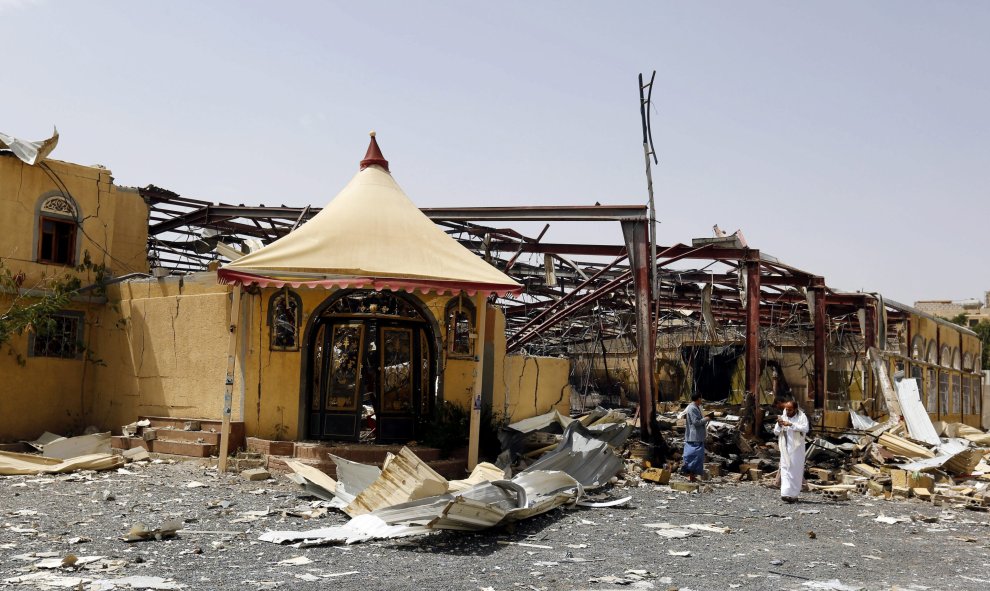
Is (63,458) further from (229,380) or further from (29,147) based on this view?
(29,147)

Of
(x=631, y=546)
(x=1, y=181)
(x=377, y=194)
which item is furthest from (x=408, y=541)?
(x=1, y=181)

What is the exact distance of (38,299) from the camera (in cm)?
1531

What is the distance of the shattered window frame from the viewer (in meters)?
15.2

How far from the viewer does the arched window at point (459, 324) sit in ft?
44.9

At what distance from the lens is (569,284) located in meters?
19.9

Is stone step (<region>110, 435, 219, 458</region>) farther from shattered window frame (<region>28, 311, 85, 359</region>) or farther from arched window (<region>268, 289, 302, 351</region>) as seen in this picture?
shattered window frame (<region>28, 311, 85, 359</region>)

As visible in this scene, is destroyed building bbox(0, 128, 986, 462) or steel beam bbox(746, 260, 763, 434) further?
steel beam bbox(746, 260, 763, 434)

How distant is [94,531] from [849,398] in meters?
18.2

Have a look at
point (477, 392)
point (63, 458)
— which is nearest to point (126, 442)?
point (63, 458)

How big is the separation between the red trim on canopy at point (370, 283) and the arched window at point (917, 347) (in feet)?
47.5

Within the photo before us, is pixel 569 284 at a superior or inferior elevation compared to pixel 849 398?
superior

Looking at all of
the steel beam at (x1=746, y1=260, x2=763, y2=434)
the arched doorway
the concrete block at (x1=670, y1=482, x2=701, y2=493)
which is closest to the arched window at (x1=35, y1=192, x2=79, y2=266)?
the arched doorway

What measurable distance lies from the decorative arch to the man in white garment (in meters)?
4.72

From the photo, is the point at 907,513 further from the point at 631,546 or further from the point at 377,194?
the point at 377,194
